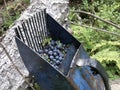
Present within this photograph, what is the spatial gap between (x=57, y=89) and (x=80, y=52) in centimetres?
29

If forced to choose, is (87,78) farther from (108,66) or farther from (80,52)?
(108,66)

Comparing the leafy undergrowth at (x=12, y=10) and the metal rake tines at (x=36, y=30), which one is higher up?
the metal rake tines at (x=36, y=30)

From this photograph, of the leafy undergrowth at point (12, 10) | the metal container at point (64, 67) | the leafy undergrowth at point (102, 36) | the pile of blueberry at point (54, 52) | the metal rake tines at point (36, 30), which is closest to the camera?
the metal container at point (64, 67)

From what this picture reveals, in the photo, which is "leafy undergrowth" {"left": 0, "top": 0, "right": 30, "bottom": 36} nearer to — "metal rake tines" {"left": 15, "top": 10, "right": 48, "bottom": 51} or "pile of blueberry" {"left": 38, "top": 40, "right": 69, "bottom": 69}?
"metal rake tines" {"left": 15, "top": 10, "right": 48, "bottom": 51}

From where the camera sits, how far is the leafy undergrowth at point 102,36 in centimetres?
368

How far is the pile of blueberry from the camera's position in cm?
236

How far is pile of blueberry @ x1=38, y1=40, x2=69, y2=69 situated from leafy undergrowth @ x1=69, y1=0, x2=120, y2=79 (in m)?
1.19

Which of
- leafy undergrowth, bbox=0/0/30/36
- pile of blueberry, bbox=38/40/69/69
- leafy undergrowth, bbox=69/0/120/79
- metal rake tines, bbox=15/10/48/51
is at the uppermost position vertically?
metal rake tines, bbox=15/10/48/51

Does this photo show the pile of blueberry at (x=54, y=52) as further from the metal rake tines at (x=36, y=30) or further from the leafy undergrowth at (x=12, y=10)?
the leafy undergrowth at (x=12, y=10)

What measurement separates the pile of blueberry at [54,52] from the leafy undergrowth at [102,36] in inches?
46.7

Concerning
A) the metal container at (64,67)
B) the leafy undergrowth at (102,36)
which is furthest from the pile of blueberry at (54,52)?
the leafy undergrowth at (102,36)

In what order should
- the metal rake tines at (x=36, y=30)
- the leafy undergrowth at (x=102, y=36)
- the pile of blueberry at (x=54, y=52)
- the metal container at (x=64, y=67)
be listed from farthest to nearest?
the leafy undergrowth at (x=102, y=36) → the metal rake tines at (x=36, y=30) → the pile of blueberry at (x=54, y=52) → the metal container at (x=64, y=67)

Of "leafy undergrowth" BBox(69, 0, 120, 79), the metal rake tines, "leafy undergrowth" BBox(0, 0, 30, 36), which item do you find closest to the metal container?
the metal rake tines

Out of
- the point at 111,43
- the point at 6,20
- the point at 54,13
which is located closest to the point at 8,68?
the point at 54,13
